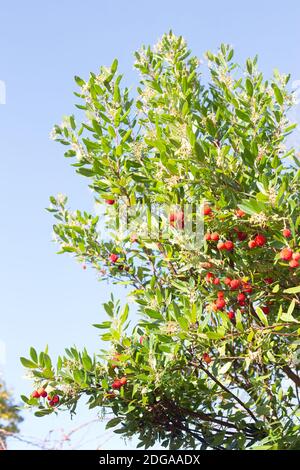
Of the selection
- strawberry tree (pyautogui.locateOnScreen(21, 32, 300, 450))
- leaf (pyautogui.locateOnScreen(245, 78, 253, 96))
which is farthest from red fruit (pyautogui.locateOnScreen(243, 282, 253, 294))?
leaf (pyautogui.locateOnScreen(245, 78, 253, 96))

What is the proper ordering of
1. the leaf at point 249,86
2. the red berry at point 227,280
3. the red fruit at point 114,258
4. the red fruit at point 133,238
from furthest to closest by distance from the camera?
1. the red fruit at point 114,258
2. the red fruit at point 133,238
3. the leaf at point 249,86
4. the red berry at point 227,280

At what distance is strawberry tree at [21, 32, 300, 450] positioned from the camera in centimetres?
567

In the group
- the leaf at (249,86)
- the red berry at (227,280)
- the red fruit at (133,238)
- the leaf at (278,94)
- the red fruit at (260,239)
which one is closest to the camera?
the red fruit at (260,239)

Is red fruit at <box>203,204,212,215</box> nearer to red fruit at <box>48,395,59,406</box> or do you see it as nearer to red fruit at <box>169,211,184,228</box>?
red fruit at <box>169,211,184,228</box>

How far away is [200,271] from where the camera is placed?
19.5 feet

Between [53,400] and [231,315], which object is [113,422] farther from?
[231,315]

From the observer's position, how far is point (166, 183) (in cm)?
627

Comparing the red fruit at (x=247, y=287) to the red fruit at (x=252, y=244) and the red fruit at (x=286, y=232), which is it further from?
the red fruit at (x=286, y=232)

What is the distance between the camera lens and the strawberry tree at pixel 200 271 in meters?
5.67

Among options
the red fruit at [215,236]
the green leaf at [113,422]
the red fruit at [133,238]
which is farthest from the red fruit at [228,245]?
the green leaf at [113,422]

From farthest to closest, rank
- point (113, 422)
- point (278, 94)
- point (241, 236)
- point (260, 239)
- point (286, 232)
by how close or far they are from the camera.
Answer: point (278, 94) < point (113, 422) < point (241, 236) < point (260, 239) < point (286, 232)

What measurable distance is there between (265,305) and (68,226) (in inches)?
115

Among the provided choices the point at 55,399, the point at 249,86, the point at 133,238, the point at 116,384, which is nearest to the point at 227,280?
the point at 133,238
